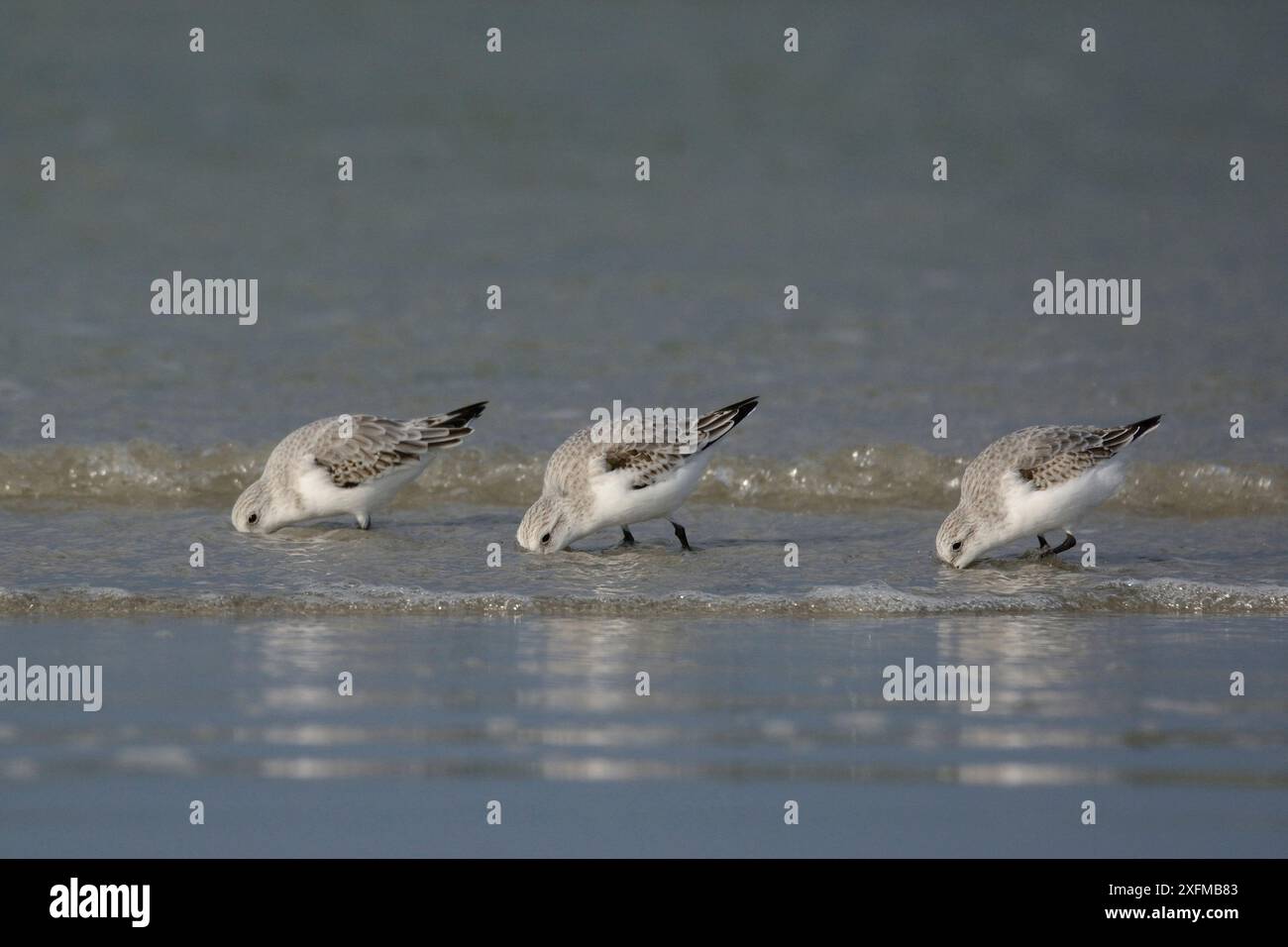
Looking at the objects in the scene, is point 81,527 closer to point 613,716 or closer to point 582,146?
point 613,716

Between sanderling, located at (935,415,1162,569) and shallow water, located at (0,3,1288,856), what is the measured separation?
22cm

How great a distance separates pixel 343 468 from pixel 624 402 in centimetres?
338

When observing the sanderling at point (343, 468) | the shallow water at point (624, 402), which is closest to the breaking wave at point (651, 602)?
the shallow water at point (624, 402)

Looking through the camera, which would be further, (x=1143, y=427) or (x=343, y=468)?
(x=343, y=468)

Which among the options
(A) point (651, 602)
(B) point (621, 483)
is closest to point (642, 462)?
(B) point (621, 483)

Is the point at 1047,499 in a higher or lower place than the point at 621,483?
lower

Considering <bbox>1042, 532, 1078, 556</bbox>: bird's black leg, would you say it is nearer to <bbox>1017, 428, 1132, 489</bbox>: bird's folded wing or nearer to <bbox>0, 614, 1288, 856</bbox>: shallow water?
<bbox>1017, 428, 1132, 489</bbox>: bird's folded wing

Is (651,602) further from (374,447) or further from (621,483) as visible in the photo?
(374,447)

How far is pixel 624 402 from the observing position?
13.9 metres

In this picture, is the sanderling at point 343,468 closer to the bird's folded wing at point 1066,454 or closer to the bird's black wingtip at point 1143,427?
the bird's folded wing at point 1066,454

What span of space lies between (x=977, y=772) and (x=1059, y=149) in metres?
15.2

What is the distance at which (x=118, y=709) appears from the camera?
686 centimetres

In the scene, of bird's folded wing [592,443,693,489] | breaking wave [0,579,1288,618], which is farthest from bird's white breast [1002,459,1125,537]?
bird's folded wing [592,443,693,489]

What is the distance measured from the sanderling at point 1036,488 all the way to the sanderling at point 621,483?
4.65ft
